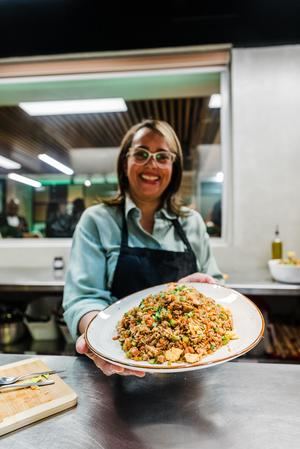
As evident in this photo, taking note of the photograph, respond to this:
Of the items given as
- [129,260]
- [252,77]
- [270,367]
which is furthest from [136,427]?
[252,77]

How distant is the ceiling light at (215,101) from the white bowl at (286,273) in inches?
68.9

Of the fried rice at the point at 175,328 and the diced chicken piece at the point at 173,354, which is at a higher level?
the fried rice at the point at 175,328

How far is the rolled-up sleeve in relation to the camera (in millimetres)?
1341

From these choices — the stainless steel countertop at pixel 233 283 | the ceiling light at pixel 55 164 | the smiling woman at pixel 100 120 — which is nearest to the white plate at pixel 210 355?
the stainless steel countertop at pixel 233 283

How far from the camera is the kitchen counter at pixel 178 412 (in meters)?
0.77

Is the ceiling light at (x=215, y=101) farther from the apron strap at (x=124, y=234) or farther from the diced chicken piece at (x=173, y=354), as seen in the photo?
the diced chicken piece at (x=173, y=354)

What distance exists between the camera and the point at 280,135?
301 centimetres

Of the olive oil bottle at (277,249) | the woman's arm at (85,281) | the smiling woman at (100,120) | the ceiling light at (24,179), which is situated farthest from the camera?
the ceiling light at (24,179)

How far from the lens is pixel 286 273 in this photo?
94.1 inches

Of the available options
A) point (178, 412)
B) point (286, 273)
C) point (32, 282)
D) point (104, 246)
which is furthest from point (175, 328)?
point (32, 282)

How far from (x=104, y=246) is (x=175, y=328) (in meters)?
0.67

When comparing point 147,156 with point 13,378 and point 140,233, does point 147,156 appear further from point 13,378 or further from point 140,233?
point 13,378

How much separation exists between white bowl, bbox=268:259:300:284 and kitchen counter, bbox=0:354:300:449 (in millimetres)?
1348

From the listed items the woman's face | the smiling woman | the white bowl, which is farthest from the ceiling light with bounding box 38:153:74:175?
the white bowl
